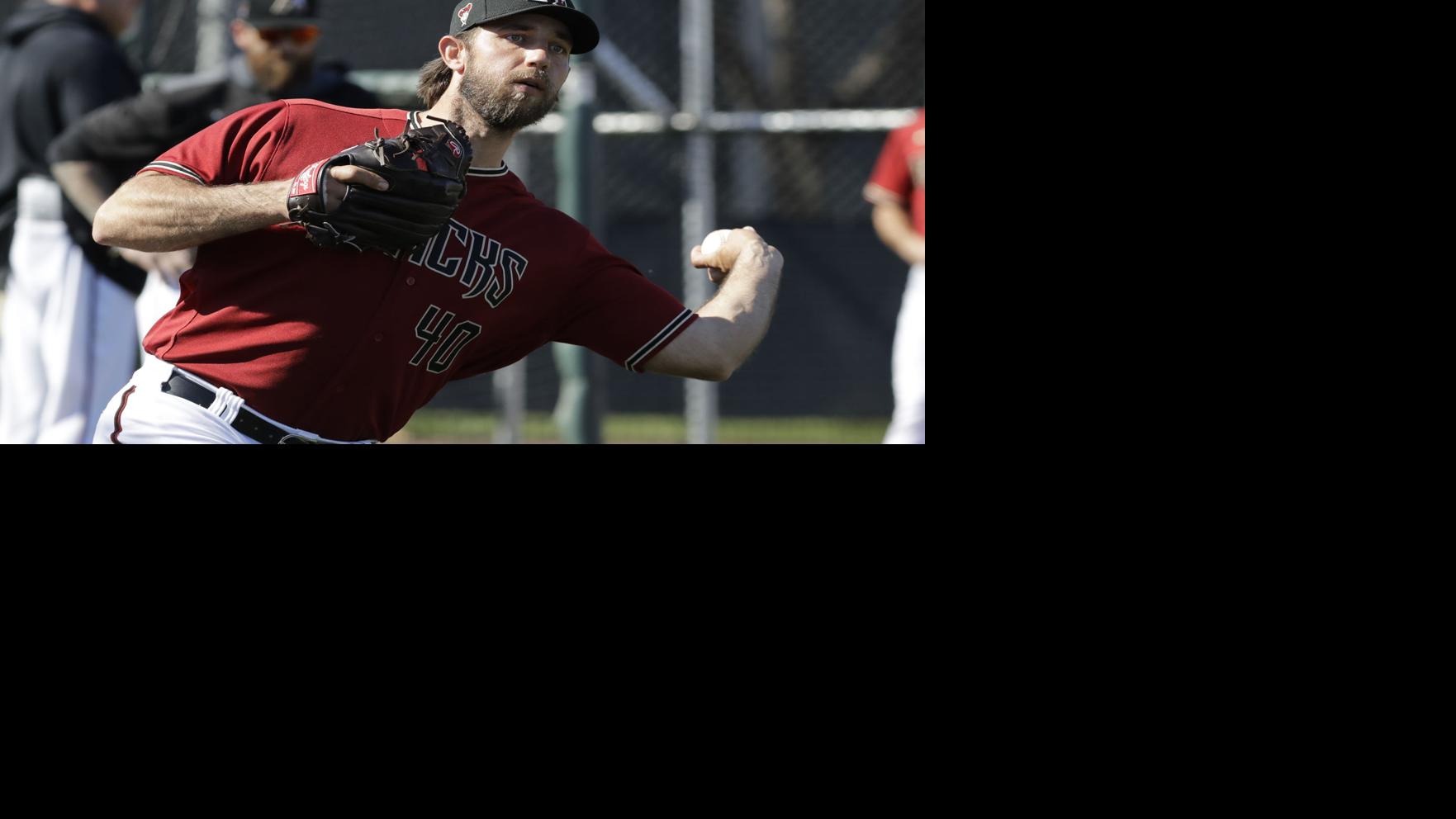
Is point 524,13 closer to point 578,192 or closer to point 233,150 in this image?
point 233,150

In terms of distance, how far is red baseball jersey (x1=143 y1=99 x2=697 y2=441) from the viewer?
2881 millimetres

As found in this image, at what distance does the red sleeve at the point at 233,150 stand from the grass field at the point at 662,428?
5409 mm

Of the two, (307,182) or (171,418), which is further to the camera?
(171,418)

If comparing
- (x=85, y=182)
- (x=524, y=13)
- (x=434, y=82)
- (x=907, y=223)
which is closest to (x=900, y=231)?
(x=907, y=223)

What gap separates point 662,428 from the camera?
8.48 meters

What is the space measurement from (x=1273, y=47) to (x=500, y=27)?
1323 millimetres

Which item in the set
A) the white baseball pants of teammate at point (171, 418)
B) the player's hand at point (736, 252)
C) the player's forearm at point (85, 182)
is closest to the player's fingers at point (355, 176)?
the white baseball pants of teammate at point (171, 418)

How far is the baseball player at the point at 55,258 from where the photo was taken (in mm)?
5461

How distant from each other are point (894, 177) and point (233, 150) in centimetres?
381

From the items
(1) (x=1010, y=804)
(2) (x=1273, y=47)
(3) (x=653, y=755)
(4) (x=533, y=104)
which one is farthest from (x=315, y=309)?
(2) (x=1273, y=47)

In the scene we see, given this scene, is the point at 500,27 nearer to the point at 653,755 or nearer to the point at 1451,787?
the point at 653,755

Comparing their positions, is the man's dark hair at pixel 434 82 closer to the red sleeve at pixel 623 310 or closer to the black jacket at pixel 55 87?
the red sleeve at pixel 623 310

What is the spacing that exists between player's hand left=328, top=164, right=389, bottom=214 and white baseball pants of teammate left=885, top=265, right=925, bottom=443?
137 inches

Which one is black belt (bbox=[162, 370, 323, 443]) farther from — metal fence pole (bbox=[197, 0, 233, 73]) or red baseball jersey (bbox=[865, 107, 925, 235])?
metal fence pole (bbox=[197, 0, 233, 73])
